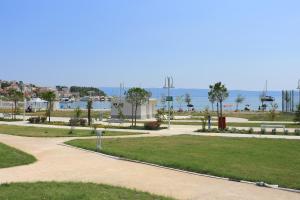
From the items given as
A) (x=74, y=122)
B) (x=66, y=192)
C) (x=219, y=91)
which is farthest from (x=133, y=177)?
(x=219, y=91)

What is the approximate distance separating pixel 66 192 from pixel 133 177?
268 centimetres

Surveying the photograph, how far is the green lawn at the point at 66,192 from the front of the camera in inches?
368

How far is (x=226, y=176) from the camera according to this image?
12.0m

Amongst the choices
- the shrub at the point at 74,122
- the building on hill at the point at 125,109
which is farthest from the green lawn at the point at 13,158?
the building on hill at the point at 125,109

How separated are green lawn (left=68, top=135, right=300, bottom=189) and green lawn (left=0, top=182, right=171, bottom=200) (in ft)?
10.6

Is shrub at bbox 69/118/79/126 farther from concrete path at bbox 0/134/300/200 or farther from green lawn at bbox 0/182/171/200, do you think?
green lawn at bbox 0/182/171/200

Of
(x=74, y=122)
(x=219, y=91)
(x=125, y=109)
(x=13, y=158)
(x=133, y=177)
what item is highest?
(x=219, y=91)

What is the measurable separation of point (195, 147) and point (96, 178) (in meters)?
8.31

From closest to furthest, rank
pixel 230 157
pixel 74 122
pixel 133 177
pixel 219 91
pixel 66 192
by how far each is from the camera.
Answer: pixel 66 192, pixel 133 177, pixel 230 157, pixel 74 122, pixel 219 91

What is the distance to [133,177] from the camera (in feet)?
39.9

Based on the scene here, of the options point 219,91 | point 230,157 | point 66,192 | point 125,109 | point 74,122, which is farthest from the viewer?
point 125,109

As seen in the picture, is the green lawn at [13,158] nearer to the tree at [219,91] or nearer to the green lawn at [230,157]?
the green lawn at [230,157]

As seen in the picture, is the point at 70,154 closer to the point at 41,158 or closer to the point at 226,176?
the point at 41,158

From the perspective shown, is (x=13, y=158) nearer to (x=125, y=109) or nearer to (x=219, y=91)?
(x=219, y=91)
